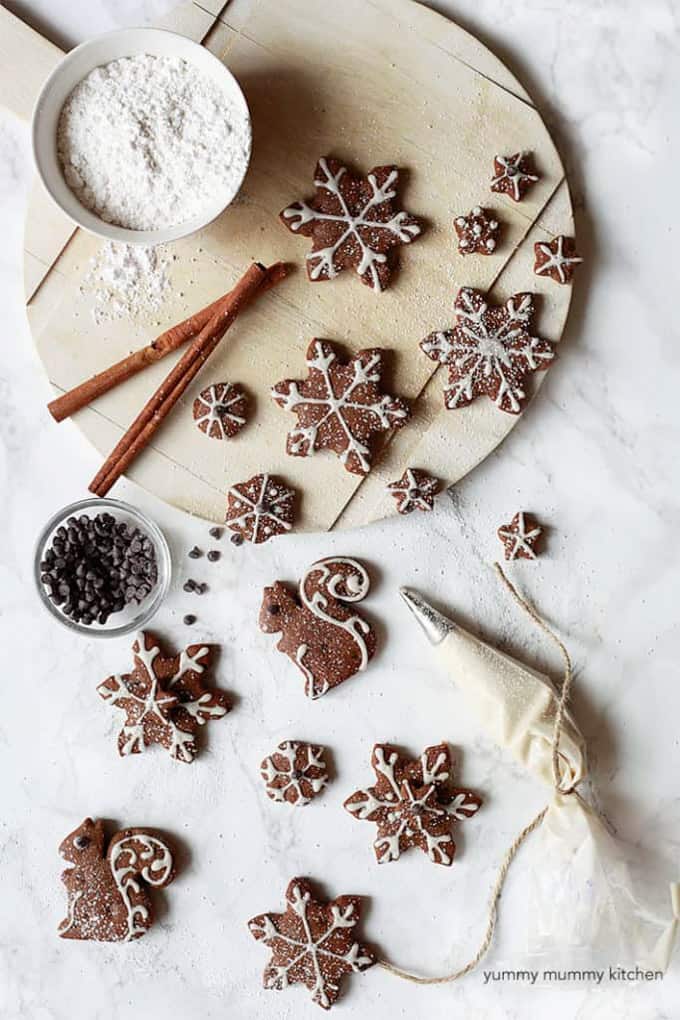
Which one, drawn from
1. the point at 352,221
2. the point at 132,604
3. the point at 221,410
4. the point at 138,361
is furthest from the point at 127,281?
the point at 132,604

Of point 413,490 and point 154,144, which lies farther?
point 413,490

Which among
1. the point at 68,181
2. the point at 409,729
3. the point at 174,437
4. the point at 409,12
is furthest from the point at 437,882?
the point at 409,12

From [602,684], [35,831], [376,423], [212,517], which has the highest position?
[376,423]

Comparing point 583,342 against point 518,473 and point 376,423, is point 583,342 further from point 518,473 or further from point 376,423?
point 376,423

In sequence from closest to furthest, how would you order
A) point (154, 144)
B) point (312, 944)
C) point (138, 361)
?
point (154, 144)
point (138, 361)
point (312, 944)

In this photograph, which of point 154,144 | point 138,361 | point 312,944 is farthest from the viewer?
point 312,944

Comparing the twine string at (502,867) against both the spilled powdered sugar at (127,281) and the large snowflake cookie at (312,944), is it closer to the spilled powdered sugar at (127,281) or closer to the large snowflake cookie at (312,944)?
the large snowflake cookie at (312,944)

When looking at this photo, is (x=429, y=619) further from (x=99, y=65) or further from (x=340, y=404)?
(x=99, y=65)
